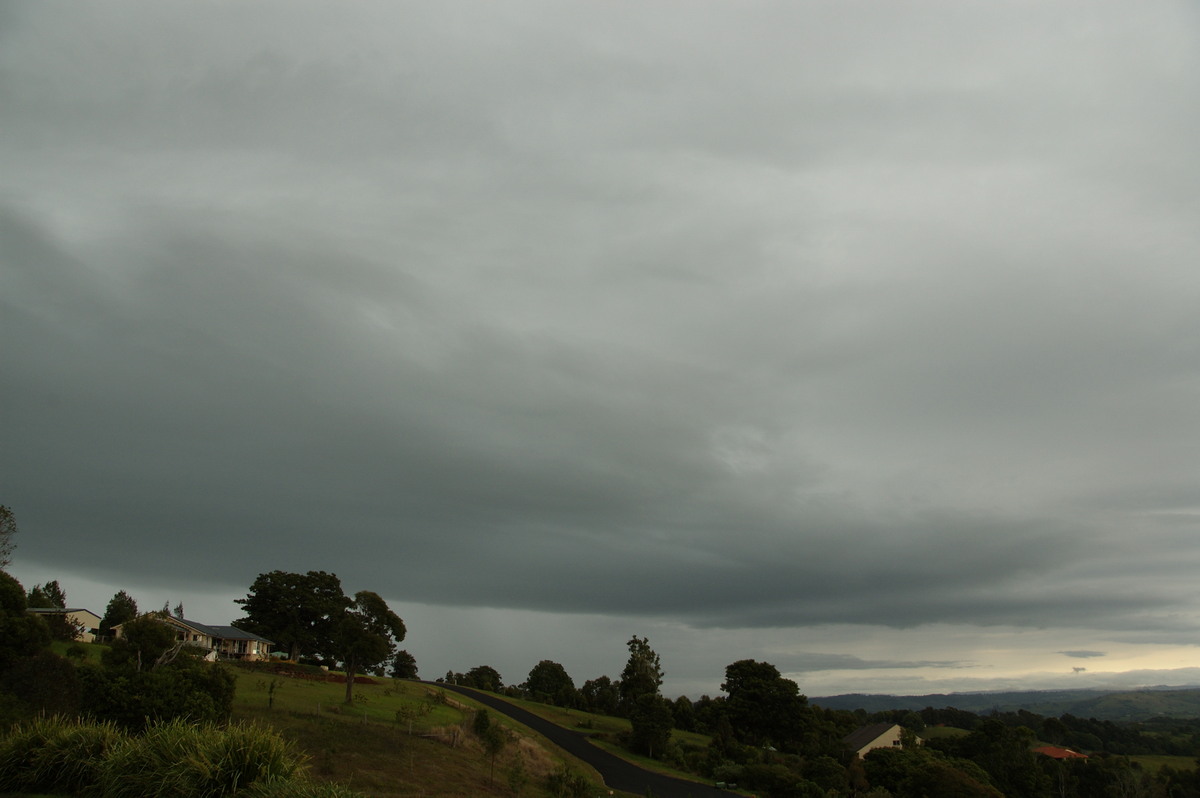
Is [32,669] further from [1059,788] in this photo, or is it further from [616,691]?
[1059,788]

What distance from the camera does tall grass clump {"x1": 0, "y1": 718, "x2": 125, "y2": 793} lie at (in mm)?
A: 16969

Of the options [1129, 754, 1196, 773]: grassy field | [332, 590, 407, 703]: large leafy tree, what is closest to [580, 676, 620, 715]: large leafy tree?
[332, 590, 407, 703]: large leafy tree

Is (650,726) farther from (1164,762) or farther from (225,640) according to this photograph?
(1164,762)

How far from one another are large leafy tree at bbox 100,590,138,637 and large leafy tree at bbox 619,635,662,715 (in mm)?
62409

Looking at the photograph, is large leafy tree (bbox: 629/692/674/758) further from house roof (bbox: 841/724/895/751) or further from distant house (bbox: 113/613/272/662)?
distant house (bbox: 113/613/272/662)

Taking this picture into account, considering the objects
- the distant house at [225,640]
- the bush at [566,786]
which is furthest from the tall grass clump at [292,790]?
the distant house at [225,640]

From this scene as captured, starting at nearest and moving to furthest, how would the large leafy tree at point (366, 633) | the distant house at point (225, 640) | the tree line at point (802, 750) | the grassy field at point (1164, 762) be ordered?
the large leafy tree at point (366, 633) → the tree line at point (802, 750) → the distant house at point (225, 640) → the grassy field at point (1164, 762)

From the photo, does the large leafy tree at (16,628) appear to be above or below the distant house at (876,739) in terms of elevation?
above

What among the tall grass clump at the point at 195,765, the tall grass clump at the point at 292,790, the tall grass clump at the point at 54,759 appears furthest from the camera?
the tall grass clump at the point at 54,759

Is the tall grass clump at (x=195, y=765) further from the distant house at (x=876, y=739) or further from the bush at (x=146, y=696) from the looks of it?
the distant house at (x=876, y=739)

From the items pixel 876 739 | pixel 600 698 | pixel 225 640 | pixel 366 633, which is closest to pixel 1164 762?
pixel 876 739

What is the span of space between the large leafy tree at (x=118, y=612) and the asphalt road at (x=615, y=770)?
39813 mm

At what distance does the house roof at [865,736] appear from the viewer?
332 feet

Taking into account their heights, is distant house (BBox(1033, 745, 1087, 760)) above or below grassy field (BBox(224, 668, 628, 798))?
below
